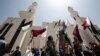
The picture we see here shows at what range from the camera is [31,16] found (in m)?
34.5

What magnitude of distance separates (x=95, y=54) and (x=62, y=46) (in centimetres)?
230

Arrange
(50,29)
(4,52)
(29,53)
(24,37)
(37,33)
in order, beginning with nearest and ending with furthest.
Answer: (4,52) → (29,53) → (37,33) → (24,37) → (50,29)

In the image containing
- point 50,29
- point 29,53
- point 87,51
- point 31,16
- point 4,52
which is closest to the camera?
point 4,52

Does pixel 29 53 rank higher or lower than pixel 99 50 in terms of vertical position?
lower

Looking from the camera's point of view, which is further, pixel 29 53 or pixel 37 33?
pixel 37 33

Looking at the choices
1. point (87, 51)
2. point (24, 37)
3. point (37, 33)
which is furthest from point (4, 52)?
point (24, 37)

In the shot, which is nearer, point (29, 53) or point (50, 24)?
point (29, 53)

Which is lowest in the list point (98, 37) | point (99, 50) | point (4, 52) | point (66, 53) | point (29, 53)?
→ point (98, 37)

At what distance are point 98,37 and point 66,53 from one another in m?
17.3

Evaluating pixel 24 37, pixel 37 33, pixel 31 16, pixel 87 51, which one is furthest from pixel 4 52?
pixel 31 16

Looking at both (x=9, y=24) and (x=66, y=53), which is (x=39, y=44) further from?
(x=66, y=53)

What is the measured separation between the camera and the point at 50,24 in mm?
32844

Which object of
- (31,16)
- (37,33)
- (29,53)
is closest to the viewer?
(29,53)

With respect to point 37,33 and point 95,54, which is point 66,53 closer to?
point 95,54
